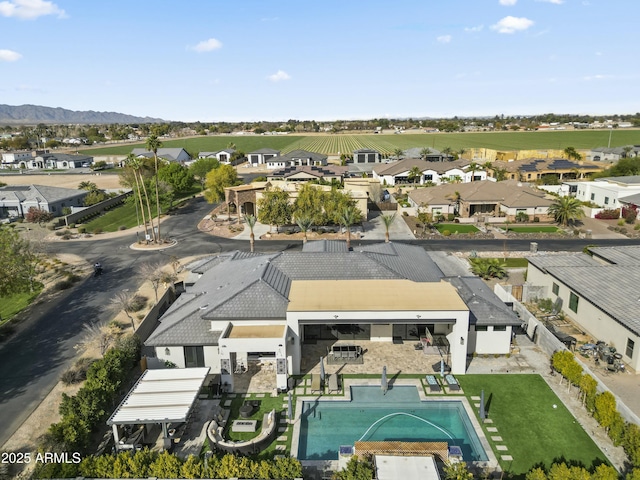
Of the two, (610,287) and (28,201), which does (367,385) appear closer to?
(610,287)

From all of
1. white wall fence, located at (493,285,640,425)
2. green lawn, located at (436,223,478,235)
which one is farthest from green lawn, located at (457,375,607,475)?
green lawn, located at (436,223,478,235)

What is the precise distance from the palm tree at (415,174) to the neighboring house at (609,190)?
107 feet

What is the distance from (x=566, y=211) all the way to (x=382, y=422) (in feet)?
181

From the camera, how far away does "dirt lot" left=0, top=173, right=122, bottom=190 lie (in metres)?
109

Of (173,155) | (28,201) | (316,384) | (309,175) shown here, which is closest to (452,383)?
(316,384)

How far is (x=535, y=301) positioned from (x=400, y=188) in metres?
60.5

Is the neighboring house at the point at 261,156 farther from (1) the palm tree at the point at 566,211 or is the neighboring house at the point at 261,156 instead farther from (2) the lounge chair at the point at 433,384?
(2) the lounge chair at the point at 433,384

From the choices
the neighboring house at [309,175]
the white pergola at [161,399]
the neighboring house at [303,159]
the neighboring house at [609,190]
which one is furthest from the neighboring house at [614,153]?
the white pergola at [161,399]

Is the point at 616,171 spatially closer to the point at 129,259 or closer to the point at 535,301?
the point at 535,301

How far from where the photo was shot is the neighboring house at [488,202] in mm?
70875

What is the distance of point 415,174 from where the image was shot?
101562mm

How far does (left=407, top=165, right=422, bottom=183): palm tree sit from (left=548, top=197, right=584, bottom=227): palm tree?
38058mm

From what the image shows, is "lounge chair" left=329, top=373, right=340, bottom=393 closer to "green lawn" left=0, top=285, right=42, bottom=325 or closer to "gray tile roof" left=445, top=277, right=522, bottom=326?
"gray tile roof" left=445, top=277, right=522, bottom=326

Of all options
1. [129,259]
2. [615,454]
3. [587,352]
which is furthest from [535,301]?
[129,259]
